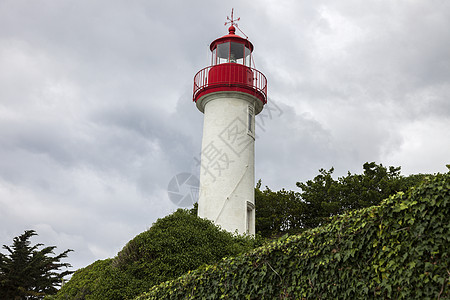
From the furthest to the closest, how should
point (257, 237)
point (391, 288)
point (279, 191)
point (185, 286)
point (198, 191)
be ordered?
1. point (279, 191)
2. point (198, 191)
3. point (257, 237)
4. point (185, 286)
5. point (391, 288)

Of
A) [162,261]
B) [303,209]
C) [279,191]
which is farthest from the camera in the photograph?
[279,191]

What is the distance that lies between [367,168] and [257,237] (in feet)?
27.5

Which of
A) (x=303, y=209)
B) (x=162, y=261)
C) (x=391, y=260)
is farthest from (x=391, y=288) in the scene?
(x=303, y=209)

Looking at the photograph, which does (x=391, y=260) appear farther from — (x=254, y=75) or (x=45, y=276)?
(x=45, y=276)

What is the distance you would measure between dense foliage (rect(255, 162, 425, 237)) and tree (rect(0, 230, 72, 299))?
10993 mm

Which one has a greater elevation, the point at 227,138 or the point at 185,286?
the point at 227,138

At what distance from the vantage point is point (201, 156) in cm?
1869

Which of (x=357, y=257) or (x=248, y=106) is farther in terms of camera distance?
(x=248, y=106)

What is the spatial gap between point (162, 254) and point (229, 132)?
6782 mm

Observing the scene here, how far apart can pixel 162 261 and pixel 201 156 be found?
21.2 feet

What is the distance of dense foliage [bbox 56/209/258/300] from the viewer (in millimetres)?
12367

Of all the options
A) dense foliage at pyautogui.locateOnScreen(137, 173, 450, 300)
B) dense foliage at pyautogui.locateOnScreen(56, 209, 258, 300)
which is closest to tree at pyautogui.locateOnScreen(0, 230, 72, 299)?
dense foliage at pyautogui.locateOnScreen(56, 209, 258, 300)

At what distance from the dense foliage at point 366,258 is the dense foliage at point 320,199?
13.5 metres

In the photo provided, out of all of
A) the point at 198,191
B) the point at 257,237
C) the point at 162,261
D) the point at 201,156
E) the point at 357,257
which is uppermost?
the point at 201,156
